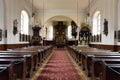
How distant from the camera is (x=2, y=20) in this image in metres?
13.3

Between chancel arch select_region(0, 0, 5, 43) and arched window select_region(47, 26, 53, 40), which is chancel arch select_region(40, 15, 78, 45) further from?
chancel arch select_region(0, 0, 5, 43)

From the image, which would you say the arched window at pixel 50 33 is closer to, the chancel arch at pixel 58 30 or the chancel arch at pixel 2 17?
the chancel arch at pixel 58 30

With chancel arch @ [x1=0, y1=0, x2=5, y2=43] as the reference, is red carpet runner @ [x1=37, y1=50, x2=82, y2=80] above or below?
below

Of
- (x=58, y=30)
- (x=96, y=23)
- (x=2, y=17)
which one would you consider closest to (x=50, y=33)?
(x=58, y=30)

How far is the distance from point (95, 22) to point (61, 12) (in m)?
5.04

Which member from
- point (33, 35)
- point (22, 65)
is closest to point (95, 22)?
point (33, 35)

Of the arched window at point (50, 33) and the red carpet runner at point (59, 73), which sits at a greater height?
the arched window at point (50, 33)

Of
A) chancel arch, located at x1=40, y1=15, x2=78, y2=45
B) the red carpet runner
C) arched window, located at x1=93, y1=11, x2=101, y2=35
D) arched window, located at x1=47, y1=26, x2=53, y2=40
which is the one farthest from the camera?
arched window, located at x1=47, y1=26, x2=53, y2=40

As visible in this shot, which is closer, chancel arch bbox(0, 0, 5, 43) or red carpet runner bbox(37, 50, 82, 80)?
red carpet runner bbox(37, 50, 82, 80)

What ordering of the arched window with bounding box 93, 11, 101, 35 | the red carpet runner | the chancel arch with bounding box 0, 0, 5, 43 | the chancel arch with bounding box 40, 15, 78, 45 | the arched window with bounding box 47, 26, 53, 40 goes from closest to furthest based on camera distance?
1. the red carpet runner
2. the chancel arch with bounding box 0, 0, 5, 43
3. the arched window with bounding box 93, 11, 101, 35
4. the chancel arch with bounding box 40, 15, 78, 45
5. the arched window with bounding box 47, 26, 53, 40

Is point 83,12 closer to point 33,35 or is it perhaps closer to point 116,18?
point 33,35

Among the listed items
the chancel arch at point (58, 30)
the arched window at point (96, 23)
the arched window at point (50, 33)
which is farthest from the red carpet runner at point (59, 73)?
the arched window at point (50, 33)

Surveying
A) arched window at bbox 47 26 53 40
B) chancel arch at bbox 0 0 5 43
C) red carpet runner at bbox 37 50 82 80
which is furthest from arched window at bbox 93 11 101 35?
arched window at bbox 47 26 53 40

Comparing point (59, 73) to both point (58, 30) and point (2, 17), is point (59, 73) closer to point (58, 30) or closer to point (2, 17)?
point (2, 17)
